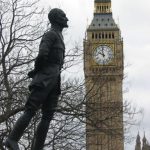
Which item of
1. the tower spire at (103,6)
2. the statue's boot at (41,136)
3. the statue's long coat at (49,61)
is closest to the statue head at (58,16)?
the statue's long coat at (49,61)

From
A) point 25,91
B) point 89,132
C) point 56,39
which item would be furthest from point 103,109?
point 56,39

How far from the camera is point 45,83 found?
25.0ft

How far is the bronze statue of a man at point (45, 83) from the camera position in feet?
24.7

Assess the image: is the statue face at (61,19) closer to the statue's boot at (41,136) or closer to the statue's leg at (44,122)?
the statue's leg at (44,122)

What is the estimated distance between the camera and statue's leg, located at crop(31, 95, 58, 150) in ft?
25.4

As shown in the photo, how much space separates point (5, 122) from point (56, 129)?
5.85ft

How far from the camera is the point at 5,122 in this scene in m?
18.2

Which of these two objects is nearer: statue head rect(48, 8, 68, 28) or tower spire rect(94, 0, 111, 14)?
statue head rect(48, 8, 68, 28)

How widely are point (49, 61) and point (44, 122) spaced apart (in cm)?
78

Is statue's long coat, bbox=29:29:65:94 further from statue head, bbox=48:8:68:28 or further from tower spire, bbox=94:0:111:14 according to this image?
tower spire, bbox=94:0:111:14

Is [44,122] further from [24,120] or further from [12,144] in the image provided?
[12,144]

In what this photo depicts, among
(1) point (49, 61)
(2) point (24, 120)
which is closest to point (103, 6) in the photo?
(1) point (49, 61)

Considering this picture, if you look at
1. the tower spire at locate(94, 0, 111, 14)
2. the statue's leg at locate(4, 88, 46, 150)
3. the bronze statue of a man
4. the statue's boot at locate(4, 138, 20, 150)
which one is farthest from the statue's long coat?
the tower spire at locate(94, 0, 111, 14)

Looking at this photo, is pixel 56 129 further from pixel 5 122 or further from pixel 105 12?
pixel 105 12
